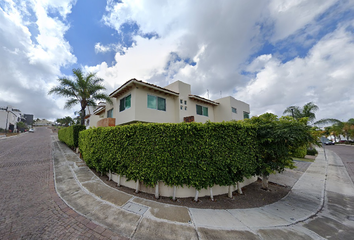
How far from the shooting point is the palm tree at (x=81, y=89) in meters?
Answer: 15.0

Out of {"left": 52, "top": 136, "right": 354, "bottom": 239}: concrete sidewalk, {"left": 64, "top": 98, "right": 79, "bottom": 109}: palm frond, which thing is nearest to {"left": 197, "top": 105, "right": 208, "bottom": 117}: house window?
{"left": 52, "top": 136, "right": 354, "bottom": 239}: concrete sidewalk

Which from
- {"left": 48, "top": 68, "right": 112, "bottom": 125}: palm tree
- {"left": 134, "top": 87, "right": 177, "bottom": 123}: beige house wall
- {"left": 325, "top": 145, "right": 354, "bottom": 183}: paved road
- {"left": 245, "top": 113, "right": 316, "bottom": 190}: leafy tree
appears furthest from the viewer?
{"left": 48, "top": 68, "right": 112, "bottom": 125}: palm tree

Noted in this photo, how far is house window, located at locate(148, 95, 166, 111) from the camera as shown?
11252 millimetres

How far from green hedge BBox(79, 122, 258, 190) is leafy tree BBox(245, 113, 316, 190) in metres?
0.53

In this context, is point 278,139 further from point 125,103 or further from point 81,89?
point 81,89

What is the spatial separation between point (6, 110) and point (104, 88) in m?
60.4

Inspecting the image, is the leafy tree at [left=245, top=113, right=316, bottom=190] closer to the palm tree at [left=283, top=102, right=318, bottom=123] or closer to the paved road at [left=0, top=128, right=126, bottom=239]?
the paved road at [left=0, top=128, right=126, bottom=239]

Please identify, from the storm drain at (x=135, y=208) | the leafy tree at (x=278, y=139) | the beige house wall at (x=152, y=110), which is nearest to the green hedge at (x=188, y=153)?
the leafy tree at (x=278, y=139)

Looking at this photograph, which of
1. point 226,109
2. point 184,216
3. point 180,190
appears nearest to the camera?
point 184,216

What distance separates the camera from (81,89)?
15.8 meters

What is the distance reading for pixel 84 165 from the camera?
8.55 meters

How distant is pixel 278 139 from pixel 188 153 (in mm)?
3568

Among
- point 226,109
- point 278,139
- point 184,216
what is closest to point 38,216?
point 184,216

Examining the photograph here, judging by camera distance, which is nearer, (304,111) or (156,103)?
(156,103)
